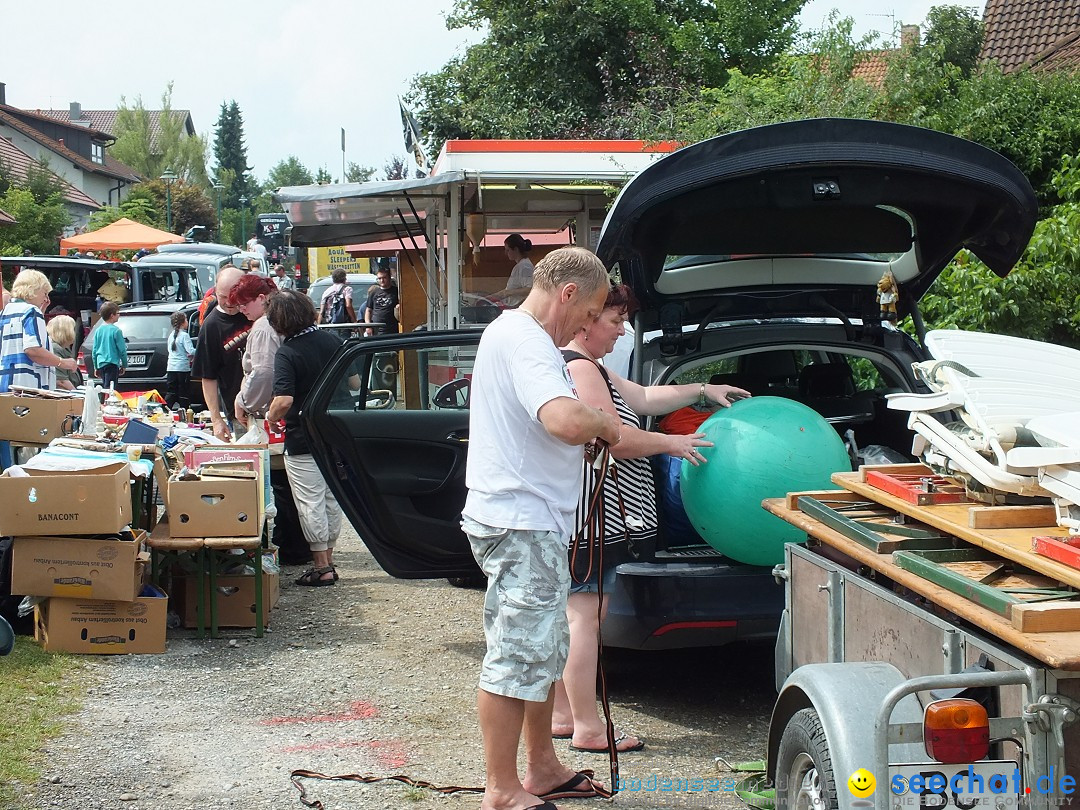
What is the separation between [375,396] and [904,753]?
384cm

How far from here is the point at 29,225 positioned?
35250 millimetres

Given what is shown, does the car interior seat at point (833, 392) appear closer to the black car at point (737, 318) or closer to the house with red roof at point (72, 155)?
the black car at point (737, 318)

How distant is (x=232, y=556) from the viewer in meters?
6.35

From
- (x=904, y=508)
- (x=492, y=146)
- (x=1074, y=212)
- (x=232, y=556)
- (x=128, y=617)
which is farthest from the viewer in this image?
(x=492, y=146)

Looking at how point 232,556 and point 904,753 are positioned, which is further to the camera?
point 232,556

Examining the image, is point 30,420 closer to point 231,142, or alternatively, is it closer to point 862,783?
point 862,783

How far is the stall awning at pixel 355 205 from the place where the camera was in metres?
11.4

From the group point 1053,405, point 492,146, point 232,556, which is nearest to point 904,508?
point 1053,405

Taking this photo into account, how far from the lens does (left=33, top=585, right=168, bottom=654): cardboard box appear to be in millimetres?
5871

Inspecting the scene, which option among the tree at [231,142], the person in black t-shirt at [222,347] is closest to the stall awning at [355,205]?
the person in black t-shirt at [222,347]

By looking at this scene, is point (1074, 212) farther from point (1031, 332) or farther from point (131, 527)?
point (131, 527)

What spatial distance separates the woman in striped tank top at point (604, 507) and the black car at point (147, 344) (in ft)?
38.2

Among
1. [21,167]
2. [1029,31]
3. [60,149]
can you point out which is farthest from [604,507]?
[60,149]

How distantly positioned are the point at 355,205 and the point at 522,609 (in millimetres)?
9332
